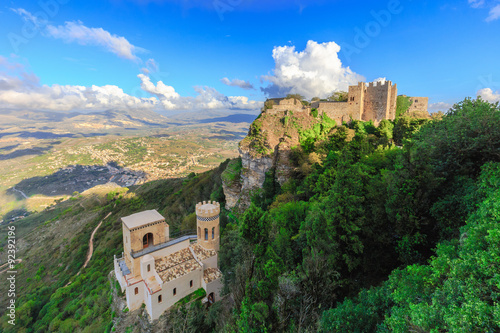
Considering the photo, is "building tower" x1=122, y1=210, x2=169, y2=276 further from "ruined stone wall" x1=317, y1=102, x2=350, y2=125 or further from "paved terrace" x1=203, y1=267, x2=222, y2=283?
"ruined stone wall" x1=317, y1=102, x2=350, y2=125

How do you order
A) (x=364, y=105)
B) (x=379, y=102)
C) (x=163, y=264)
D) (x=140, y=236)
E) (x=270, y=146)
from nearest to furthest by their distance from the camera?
(x=163, y=264)
(x=140, y=236)
(x=270, y=146)
(x=379, y=102)
(x=364, y=105)

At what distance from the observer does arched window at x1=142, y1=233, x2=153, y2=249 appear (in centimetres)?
1601

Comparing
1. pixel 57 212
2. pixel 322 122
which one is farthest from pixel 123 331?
pixel 57 212

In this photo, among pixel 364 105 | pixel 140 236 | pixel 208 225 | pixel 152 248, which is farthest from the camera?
pixel 364 105

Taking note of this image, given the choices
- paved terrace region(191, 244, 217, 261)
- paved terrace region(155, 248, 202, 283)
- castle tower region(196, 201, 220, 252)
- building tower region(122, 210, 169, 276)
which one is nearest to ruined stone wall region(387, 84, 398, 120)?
castle tower region(196, 201, 220, 252)

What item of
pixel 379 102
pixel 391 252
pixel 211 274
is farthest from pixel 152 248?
pixel 379 102

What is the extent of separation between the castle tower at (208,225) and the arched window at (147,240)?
145 inches

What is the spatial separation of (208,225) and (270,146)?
44.4 ft

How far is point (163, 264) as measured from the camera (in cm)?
1526

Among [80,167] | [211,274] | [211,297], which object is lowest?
[80,167]

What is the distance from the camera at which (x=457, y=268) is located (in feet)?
14.8

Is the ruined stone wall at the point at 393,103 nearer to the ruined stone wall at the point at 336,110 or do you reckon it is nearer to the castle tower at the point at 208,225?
the ruined stone wall at the point at 336,110

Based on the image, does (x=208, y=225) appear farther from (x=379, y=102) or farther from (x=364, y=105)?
(x=379, y=102)

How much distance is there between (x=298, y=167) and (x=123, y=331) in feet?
68.2
